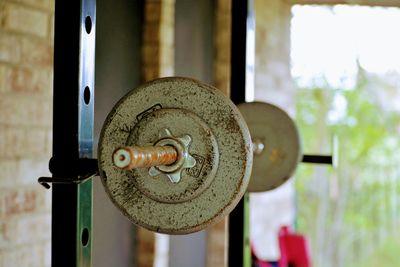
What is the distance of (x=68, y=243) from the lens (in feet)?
3.06

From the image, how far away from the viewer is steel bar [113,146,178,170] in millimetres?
729

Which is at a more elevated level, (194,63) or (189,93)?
(194,63)

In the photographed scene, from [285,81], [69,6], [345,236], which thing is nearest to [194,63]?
[285,81]

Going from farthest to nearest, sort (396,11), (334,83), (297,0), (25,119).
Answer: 1. (334,83)
2. (396,11)
3. (297,0)
4. (25,119)

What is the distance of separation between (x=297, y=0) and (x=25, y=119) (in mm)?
1924

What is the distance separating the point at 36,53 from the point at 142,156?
0.87 metres

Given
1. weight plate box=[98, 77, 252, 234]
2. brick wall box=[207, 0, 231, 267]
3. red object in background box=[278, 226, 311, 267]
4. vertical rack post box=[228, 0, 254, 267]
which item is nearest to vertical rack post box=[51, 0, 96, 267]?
weight plate box=[98, 77, 252, 234]

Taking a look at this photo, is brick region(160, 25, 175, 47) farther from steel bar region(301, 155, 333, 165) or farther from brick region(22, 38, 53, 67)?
steel bar region(301, 155, 333, 165)

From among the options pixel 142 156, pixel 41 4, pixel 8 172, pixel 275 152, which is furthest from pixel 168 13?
pixel 142 156

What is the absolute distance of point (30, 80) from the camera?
4.99 ft

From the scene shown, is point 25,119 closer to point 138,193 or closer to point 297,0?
point 138,193

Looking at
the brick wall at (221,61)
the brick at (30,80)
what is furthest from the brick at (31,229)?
the brick wall at (221,61)

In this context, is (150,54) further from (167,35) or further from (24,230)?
(24,230)

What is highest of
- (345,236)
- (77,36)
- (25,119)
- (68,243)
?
(77,36)
